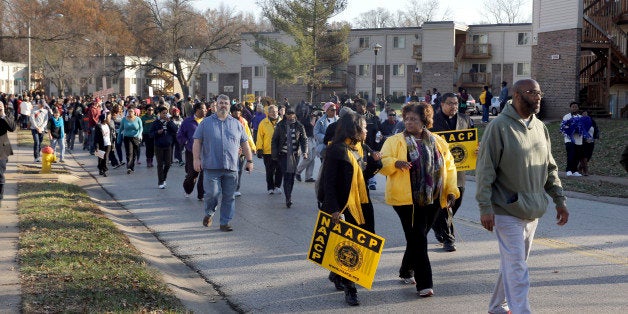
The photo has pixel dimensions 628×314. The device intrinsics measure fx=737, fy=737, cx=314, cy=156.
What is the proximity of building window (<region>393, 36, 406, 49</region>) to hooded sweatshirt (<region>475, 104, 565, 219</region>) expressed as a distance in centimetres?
6554

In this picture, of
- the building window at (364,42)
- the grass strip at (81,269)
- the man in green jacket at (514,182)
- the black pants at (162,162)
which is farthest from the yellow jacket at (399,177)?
the building window at (364,42)

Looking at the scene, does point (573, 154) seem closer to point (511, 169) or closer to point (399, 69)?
point (511, 169)

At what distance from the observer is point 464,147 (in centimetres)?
966

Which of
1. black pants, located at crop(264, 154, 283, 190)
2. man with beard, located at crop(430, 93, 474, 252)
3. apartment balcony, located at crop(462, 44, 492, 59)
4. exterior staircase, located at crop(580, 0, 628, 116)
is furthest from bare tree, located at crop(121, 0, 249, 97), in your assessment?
man with beard, located at crop(430, 93, 474, 252)

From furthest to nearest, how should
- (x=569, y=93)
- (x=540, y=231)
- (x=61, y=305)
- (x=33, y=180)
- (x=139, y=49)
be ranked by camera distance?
(x=139, y=49) → (x=569, y=93) → (x=33, y=180) → (x=540, y=231) → (x=61, y=305)

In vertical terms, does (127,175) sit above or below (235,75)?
below

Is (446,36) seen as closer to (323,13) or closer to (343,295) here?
(323,13)

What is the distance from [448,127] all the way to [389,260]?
6.56ft

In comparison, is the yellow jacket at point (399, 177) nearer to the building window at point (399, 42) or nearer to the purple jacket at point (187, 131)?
the purple jacket at point (187, 131)

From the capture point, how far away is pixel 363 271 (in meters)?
6.85

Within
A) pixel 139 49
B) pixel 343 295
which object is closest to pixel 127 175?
pixel 343 295

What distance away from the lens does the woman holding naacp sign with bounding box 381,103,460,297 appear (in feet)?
23.1

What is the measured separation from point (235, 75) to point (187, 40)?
18005 mm

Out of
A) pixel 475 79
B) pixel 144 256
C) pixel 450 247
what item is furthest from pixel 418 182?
pixel 475 79
